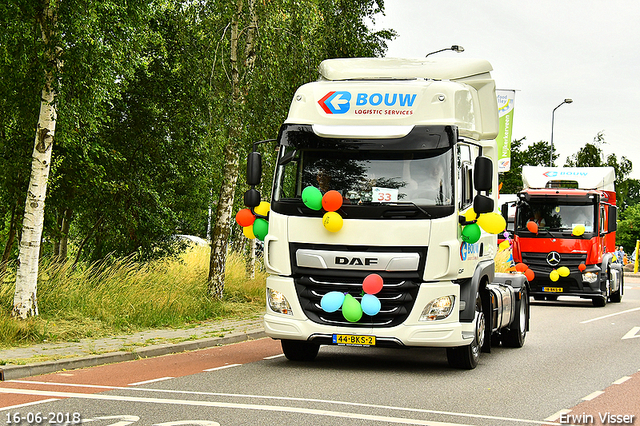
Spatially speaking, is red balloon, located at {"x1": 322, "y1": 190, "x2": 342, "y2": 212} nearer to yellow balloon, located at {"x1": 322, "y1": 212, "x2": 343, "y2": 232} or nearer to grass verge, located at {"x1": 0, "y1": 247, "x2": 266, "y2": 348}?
yellow balloon, located at {"x1": 322, "y1": 212, "x2": 343, "y2": 232}

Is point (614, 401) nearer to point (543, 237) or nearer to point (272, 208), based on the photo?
point (272, 208)

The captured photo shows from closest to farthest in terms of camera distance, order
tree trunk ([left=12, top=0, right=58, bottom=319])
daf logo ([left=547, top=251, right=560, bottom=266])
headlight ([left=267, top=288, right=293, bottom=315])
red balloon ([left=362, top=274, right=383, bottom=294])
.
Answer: red balloon ([left=362, top=274, right=383, bottom=294])
headlight ([left=267, top=288, right=293, bottom=315])
tree trunk ([left=12, top=0, right=58, bottom=319])
daf logo ([left=547, top=251, right=560, bottom=266])

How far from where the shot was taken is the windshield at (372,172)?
33.5 feet

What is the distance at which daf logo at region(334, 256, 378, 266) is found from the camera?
1007 cm

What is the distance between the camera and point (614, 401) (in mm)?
8773

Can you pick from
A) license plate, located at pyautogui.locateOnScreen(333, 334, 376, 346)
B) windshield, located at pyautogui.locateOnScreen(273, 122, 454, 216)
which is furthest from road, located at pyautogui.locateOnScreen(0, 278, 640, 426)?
windshield, located at pyautogui.locateOnScreen(273, 122, 454, 216)

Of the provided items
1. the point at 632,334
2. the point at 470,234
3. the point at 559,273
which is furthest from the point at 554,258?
the point at 470,234

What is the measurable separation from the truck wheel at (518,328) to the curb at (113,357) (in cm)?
426

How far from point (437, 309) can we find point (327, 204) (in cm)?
183

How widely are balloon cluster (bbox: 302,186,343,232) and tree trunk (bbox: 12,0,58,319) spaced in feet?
15.4

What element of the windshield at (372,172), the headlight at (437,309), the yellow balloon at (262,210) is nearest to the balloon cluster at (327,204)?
the windshield at (372,172)

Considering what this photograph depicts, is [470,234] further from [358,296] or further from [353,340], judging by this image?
[353,340]

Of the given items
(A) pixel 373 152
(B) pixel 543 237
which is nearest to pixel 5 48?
(A) pixel 373 152

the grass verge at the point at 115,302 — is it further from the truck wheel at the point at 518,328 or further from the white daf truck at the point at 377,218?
the truck wheel at the point at 518,328
